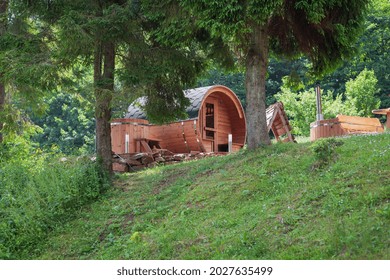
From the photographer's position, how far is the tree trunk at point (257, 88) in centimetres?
1464

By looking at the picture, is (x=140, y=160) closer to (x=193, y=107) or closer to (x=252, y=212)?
(x=193, y=107)

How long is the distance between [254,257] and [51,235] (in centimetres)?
524

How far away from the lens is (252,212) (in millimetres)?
10516

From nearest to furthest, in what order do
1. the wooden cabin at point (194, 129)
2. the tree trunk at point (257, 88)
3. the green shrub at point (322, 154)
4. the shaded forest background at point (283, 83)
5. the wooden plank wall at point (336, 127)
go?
the green shrub at point (322, 154), the tree trunk at point (257, 88), the wooden plank wall at point (336, 127), the wooden cabin at point (194, 129), the shaded forest background at point (283, 83)

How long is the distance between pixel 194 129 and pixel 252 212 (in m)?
12.6

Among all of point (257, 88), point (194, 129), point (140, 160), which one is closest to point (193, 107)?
point (194, 129)

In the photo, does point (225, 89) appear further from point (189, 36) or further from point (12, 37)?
point (12, 37)

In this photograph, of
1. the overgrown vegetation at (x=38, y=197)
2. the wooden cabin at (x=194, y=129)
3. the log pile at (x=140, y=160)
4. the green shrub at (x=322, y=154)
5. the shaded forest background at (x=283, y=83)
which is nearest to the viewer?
the overgrown vegetation at (x=38, y=197)

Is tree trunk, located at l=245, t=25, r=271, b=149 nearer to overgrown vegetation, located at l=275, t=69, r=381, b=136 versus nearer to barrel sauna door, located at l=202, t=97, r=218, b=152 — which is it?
barrel sauna door, located at l=202, t=97, r=218, b=152

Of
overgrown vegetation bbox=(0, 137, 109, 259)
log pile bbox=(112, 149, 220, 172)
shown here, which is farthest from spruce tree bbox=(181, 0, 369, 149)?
log pile bbox=(112, 149, 220, 172)

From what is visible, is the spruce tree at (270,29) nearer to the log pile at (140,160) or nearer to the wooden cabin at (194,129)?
the wooden cabin at (194,129)

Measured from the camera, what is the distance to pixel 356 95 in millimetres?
32750

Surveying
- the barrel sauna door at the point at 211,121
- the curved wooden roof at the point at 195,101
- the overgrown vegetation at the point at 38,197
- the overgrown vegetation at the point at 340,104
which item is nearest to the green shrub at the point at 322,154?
the overgrown vegetation at the point at 38,197

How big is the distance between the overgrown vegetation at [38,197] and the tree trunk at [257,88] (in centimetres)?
409
